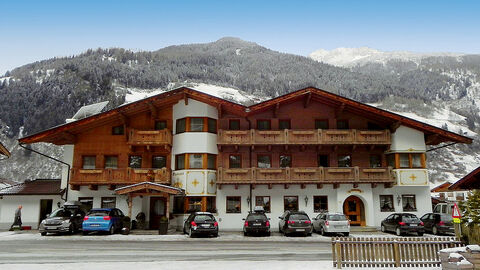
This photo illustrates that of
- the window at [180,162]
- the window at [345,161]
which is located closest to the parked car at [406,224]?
the window at [345,161]

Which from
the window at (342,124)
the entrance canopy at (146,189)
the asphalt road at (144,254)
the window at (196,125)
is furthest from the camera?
the window at (342,124)

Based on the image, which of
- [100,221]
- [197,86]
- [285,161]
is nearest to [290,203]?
[285,161]

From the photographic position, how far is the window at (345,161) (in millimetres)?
30625

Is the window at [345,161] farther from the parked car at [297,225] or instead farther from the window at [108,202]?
the window at [108,202]

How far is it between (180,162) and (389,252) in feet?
66.8

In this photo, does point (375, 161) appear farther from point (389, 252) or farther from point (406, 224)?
point (389, 252)

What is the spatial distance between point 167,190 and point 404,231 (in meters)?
15.8

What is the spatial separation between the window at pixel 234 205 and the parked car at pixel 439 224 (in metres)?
13.6

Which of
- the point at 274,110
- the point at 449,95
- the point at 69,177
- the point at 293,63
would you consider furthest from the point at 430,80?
the point at 69,177

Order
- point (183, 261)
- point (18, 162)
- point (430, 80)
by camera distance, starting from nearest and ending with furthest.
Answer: point (183, 261), point (18, 162), point (430, 80)

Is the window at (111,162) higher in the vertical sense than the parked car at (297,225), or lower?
higher

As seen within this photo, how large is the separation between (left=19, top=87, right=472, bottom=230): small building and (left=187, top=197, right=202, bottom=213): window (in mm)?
76

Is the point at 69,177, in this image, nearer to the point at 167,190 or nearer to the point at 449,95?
the point at 167,190

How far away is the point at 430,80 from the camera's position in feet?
568
